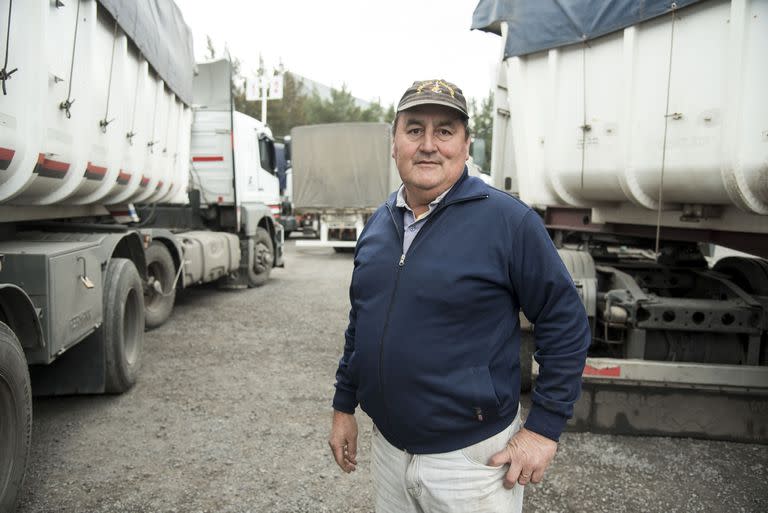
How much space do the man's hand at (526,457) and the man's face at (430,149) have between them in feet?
2.39

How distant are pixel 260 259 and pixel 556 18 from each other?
23.6 ft

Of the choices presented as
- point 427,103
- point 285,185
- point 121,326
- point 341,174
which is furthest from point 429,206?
point 285,185

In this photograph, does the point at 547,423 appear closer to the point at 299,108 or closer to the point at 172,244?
the point at 172,244

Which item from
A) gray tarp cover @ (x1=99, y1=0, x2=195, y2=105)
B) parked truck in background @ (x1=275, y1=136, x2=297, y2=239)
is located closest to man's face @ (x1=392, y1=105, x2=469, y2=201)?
gray tarp cover @ (x1=99, y1=0, x2=195, y2=105)

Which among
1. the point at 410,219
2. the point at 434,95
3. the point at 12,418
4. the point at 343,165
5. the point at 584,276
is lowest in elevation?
the point at 12,418

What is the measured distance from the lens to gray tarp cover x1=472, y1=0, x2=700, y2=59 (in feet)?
11.1

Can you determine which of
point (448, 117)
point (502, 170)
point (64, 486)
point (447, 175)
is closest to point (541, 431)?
point (447, 175)

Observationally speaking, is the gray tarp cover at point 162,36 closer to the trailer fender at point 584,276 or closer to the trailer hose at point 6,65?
the trailer hose at point 6,65

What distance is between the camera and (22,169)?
9.85 ft

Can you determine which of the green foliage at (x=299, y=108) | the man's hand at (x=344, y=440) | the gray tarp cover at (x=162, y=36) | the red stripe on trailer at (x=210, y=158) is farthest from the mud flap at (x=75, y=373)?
the green foliage at (x=299, y=108)

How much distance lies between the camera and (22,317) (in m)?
2.98

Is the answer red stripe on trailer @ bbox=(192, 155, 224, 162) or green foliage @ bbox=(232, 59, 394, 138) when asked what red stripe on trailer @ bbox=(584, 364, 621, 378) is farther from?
green foliage @ bbox=(232, 59, 394, 138)

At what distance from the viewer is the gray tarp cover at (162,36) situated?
14.4ft

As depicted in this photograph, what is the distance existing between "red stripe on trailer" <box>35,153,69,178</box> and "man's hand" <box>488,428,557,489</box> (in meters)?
2.80
